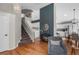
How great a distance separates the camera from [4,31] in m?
3.24

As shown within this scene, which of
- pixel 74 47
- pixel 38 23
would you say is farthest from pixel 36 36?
pixel 74 47

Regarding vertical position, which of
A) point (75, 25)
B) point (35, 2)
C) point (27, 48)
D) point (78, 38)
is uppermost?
point (35, 2)

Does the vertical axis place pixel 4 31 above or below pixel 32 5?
below

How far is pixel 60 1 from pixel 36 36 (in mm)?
1110

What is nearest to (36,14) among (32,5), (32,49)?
(32,5)

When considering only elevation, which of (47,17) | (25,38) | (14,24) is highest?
(47,17)

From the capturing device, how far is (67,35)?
3.24m

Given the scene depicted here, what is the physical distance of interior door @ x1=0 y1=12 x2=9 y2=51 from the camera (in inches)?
126

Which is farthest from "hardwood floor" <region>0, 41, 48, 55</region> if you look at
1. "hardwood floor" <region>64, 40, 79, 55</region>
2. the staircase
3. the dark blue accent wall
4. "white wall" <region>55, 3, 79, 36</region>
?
"white wall" <region>55, 3, 79, 36</region>

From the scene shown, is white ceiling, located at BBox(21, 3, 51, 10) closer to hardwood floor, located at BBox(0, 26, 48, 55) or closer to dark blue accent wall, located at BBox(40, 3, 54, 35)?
dark blue accent wall, located at BBox(40, 3, 54, 35)

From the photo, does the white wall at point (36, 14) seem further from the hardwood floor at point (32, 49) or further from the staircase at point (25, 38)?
the hardwood floor at point (32, 49)

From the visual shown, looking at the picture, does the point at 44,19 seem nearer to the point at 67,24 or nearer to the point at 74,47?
the point at 67,24

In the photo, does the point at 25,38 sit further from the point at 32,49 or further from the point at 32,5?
the point at 32,5

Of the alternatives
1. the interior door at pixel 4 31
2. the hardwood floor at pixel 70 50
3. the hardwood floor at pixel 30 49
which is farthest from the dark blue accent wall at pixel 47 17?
the interior door at pixel 4 31
